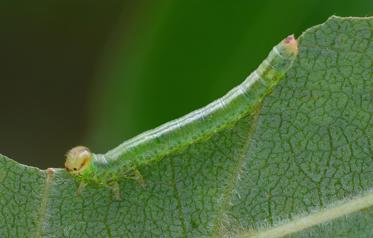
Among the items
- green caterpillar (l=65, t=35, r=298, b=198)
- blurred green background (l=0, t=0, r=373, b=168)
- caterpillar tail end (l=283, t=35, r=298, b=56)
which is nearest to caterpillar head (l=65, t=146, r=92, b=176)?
green caterpillar (l=65, t=35, r=298, b=198)

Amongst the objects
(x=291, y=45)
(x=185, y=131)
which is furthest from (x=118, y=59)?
(x=291, y=45)

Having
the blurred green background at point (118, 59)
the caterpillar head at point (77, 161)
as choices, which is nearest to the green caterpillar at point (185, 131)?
the caterpillar head at point (77, 161)

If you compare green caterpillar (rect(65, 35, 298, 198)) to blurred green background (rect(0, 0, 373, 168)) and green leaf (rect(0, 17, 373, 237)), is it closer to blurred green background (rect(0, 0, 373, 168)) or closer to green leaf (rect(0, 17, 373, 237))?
green leaf (rect(0, 17, 373, 237))

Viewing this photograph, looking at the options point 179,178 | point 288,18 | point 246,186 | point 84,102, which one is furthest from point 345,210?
point 84,102

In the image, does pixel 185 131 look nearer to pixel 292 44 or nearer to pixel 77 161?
pixel 77 161

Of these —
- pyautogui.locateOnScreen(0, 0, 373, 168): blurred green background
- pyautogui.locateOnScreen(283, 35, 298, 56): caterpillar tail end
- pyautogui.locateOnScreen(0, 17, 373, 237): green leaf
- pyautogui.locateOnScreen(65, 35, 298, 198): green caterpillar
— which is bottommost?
pyautogui.locateOnScreen(0, 17, 373, 237): green leaf
